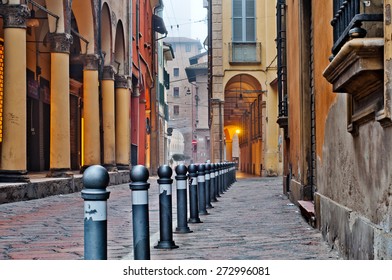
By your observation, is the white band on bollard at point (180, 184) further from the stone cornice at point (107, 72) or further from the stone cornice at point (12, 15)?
the stone cornice at point (107, 72)

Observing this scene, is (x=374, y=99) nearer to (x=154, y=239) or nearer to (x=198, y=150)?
(x=154, y=239)

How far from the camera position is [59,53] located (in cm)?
1381

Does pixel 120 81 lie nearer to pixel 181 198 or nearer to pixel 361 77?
pixel 181 198

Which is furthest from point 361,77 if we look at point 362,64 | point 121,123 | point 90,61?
point 121,123

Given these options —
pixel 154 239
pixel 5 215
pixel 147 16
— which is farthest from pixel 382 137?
pixel 147 16

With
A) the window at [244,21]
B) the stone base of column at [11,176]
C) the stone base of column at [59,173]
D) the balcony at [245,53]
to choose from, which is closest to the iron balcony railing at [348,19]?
the stone base of column at [11,176]

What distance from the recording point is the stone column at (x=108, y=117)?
62.5 ft

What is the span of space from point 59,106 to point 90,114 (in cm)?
315

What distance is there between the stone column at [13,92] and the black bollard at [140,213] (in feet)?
23.1

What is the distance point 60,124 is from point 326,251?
946 cm

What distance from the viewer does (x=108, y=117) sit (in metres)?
19.2

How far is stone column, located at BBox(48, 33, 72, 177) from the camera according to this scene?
13.6 meters

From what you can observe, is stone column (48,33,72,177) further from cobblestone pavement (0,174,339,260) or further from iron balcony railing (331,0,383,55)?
iron balcony railing (331,0,383,55)

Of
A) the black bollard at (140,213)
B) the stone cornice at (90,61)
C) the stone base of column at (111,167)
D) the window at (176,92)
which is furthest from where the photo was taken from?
the window at (176,92)
